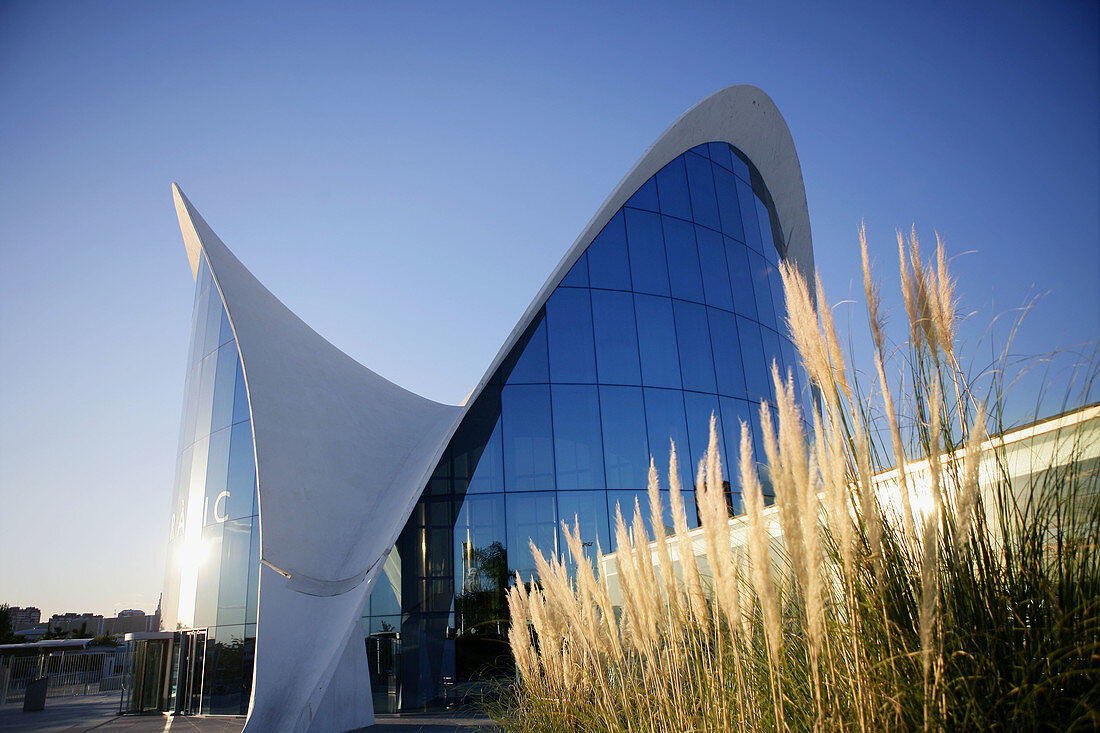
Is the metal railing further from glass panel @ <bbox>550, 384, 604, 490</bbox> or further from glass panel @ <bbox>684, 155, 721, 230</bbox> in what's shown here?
A: glass panel @ <bbox>684, 155, 721, 230</bbox>

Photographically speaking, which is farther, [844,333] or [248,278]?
[248,278]

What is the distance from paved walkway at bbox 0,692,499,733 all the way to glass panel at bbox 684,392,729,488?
480cm

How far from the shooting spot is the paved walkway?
7.03m

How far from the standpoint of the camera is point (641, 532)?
104 inches

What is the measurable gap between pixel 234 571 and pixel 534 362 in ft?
17.1

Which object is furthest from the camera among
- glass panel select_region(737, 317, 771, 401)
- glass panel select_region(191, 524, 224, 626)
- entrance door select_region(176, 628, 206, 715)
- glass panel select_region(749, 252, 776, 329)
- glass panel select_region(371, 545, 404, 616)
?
glass panel select_region(749, 252, 776, 329)

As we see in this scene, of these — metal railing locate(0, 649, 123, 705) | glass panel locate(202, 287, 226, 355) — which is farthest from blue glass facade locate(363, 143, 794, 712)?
metal railing locate(0, 649, 123, 705)

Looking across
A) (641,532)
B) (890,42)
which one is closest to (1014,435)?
(641,532)

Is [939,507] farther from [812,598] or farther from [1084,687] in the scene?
[812,598]

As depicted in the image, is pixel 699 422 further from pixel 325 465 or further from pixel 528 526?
pixel 325 465

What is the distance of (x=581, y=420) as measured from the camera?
31.9 feet

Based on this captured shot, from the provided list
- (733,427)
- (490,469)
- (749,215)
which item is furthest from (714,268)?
(490,469)

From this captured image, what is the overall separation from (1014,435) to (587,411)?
7574 millimetres

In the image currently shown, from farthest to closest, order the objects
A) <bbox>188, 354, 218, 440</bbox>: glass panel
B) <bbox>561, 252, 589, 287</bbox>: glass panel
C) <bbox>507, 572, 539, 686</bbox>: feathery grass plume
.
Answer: <bbox>188, 354, 218, 440</bbox>: glass panel
<bbox>561, 252, 589, 287</bbox>: glass panel
<bbox>507, 572, 539, 686</bbox>: feathery grass plume
